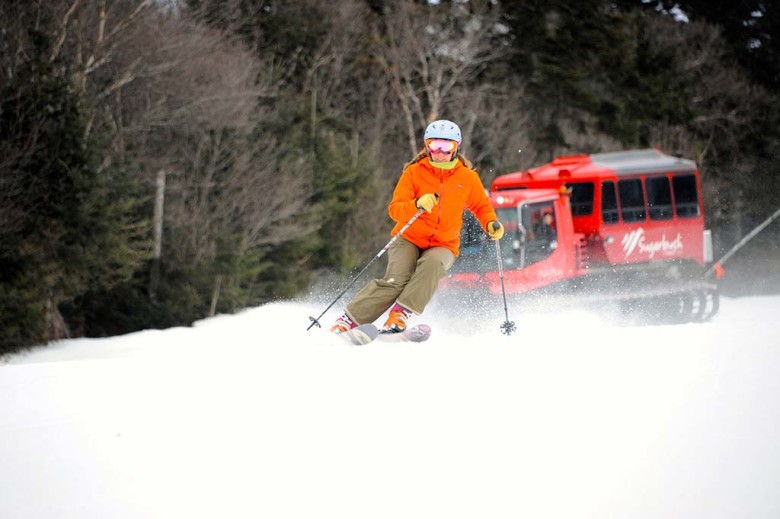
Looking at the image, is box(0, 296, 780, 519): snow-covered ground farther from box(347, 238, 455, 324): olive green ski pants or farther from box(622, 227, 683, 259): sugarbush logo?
box(622, 227, 683, 259): sugarbush logo

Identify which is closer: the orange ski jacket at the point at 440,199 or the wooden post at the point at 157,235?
the orange ski jacket at the point at 440,199

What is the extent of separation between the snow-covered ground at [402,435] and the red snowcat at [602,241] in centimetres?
817

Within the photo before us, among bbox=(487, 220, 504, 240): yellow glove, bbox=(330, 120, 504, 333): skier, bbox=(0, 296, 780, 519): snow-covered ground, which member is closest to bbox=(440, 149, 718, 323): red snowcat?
bbox=(487, 220, 504, 240): yellow glove

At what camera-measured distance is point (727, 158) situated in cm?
4744

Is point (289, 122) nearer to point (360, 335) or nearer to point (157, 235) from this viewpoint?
point (157, 235)

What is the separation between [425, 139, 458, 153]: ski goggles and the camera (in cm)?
847

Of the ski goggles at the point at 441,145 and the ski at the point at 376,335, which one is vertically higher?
the ski goggles at the point at 441,145

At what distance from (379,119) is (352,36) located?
3745mm

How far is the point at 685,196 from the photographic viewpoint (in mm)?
19172

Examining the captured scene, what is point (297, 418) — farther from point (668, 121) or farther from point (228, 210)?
point (668, 121)

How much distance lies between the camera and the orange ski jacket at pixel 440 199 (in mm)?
8617

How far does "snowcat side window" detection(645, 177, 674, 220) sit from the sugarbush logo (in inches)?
16.6

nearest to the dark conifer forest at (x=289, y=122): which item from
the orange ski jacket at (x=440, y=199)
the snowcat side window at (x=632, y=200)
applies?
the snowcat side window at (x=632, y=200)

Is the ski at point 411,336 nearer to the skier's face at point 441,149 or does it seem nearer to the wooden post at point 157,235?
the skier's face at point 441,149
